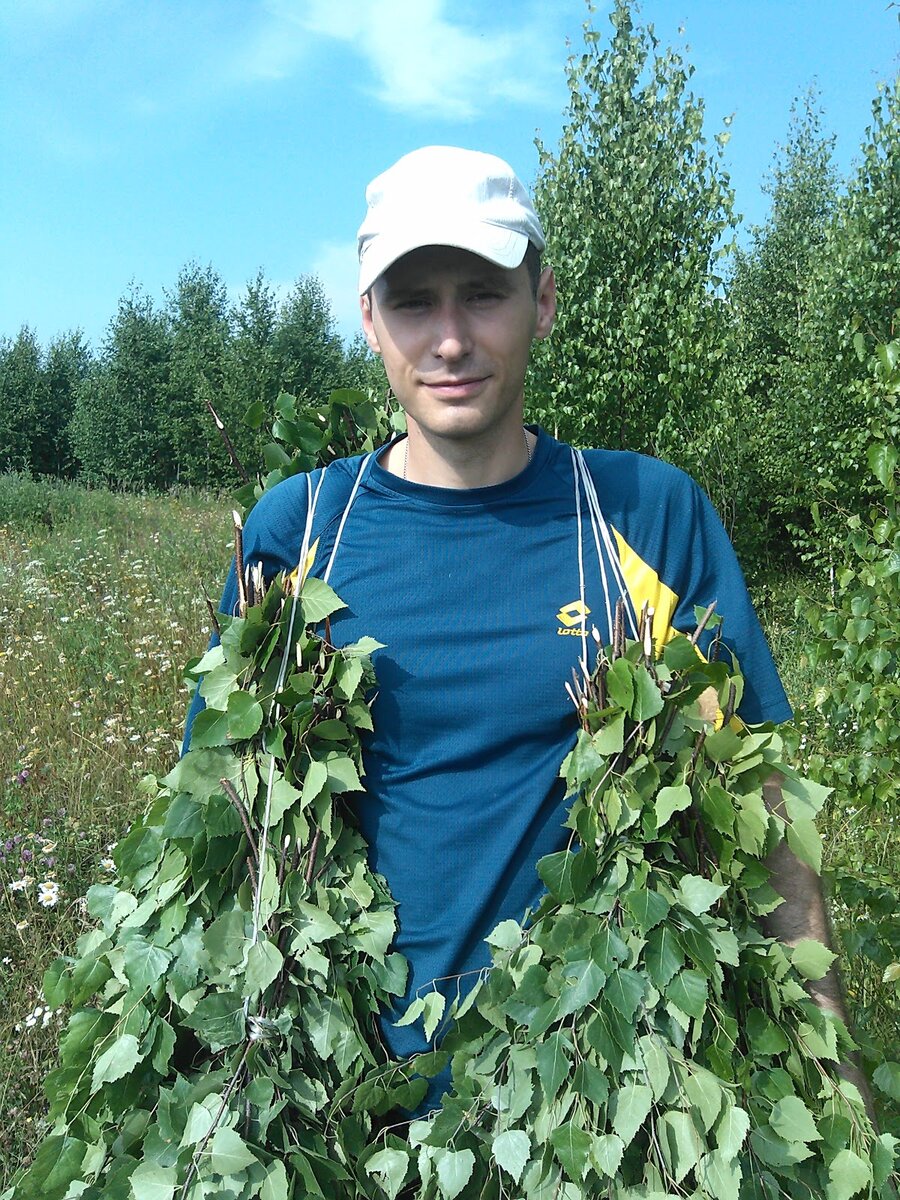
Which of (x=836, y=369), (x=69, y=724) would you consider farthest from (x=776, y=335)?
(x=69, y=724)

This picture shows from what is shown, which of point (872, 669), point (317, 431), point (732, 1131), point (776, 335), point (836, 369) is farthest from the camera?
point (776, 335)

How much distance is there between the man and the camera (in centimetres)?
158

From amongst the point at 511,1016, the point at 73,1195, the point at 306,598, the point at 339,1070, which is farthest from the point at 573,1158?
the point at 306,598

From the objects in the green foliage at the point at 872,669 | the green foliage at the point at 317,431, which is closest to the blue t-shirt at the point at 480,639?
the green foliage at the point at 317,431

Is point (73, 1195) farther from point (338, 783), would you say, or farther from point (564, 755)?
point (564, 755)

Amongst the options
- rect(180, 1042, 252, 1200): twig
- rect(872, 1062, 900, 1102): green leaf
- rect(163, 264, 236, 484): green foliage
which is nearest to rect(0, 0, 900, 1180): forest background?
rect(872, 1062, 900, 1102): green leaf

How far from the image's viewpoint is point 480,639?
1635 mm

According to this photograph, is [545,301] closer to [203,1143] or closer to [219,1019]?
[219,1019]

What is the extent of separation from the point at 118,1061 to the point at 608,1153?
2.41 feet

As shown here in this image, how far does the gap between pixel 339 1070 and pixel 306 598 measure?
0.71 m

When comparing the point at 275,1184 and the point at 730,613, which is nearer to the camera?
the point at 275,1184

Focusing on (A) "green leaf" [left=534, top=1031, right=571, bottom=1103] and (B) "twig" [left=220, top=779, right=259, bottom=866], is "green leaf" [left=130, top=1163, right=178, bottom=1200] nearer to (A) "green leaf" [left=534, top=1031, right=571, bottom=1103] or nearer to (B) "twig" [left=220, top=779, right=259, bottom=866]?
(B) "twig" [left=220, top=779, right=259, bottom=866]

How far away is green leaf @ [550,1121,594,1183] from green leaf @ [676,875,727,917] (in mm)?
327

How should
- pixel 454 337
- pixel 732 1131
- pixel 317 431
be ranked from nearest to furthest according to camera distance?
pixel 732 1131 → pixel 454 337 → pixel 317 431
